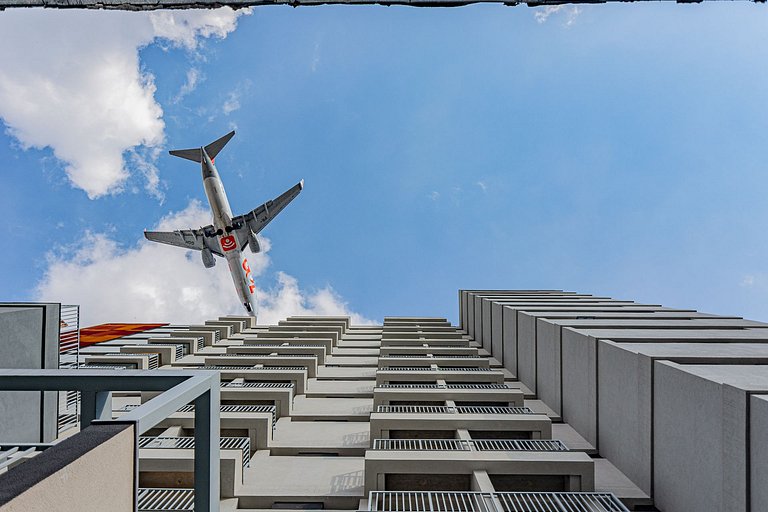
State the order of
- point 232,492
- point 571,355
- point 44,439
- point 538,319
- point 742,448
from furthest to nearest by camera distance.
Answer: point 538,319, point 571,355, point 44,439, point 232,492, point 742,448

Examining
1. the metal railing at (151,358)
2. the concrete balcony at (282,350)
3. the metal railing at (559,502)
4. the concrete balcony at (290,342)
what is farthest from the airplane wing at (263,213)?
the metal railing at (559,502)

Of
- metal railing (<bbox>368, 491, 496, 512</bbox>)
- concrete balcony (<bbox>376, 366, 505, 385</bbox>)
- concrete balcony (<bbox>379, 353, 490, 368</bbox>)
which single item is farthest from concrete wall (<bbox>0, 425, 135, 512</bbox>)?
concrete balcony (<bbox>379, 353, 490, 368</bbox>)

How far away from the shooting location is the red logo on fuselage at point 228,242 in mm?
47812

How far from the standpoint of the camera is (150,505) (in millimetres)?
10172

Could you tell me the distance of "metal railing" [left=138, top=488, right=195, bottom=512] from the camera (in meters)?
9.96

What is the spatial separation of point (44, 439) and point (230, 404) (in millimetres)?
6281

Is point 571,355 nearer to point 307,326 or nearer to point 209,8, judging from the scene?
point 209,8

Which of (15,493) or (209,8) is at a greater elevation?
(209,8)

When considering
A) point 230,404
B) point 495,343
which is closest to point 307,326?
point 495,343

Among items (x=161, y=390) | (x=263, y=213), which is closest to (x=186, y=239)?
(x=263, y=213)

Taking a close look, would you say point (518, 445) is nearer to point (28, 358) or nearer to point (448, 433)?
point (448, 433)

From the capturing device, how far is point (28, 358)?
1217cm

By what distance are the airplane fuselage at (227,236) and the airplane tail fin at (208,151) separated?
49.0 inches

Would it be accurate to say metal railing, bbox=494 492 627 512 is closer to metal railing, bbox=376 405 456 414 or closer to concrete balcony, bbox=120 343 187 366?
metal railing, bbox=376 405 456 414
